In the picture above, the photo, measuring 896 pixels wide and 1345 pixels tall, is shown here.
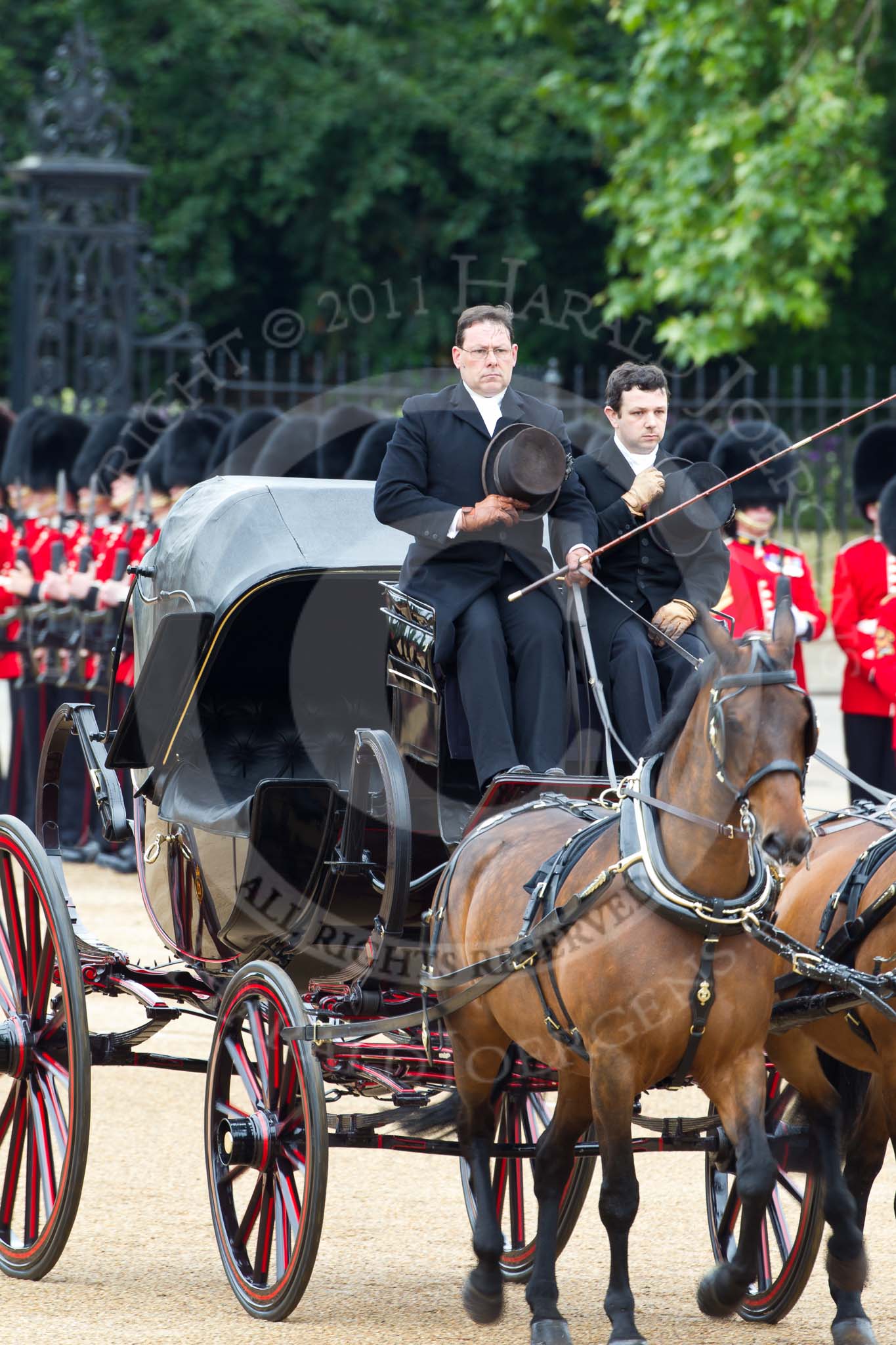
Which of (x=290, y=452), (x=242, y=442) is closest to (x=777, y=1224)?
(x=290, y=452)

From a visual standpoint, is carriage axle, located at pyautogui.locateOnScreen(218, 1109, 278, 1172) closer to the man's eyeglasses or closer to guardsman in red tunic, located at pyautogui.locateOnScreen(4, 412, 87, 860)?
the man's eyeglasses

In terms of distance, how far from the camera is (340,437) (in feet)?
32.7

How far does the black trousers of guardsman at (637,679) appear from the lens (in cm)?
486

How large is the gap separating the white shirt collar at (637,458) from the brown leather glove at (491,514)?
A: 47cm

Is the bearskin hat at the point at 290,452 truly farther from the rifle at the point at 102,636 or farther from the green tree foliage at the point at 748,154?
the green tree foliage at the point at 748,154

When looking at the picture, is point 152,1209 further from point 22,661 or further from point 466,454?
point 22,661

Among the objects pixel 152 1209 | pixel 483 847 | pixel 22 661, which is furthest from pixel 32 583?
pixel 483 847

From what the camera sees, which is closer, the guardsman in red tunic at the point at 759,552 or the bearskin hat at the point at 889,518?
the bearskin hat at the point at 889,518

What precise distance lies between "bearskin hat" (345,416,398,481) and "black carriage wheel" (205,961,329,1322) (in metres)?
4.23

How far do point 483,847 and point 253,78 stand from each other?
21.9 metres

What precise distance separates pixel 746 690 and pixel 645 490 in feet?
4.61

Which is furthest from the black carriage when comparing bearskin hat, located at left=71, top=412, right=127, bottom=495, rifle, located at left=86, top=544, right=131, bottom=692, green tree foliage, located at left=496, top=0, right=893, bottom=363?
green tree foliage, located at left=496, top=0, right=893, bottom=363

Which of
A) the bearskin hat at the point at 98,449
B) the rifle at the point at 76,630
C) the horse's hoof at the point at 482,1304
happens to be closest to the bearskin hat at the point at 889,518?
the horse's hoof at the point at 482,1304

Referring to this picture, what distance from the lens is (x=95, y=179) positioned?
17.1 meters
